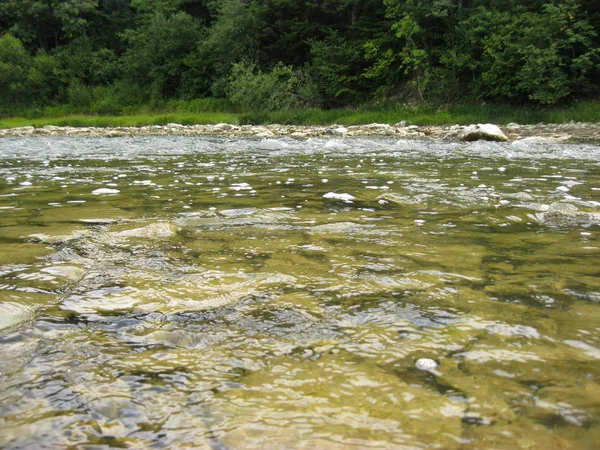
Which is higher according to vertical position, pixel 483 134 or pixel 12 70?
pixel 12 70

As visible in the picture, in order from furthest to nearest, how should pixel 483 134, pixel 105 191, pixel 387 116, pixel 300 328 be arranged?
pixel 387 116
pixel 483 134
pixel 105 191
pixel 300 328

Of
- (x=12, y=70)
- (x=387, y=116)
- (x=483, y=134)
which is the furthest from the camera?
(x=12, y=70)

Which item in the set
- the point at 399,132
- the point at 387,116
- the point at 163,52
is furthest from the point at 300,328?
the point at 163,52

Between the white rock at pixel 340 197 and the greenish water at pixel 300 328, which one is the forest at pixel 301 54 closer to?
the white rock at pixel 340 197

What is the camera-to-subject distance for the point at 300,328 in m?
1.79

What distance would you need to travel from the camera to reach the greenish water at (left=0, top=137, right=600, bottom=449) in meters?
1.23

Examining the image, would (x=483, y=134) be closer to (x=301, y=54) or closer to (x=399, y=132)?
(x=399, y=132)

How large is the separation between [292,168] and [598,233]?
5074 mm

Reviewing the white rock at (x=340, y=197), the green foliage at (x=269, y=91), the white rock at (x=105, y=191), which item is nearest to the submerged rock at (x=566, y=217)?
the white rock at (x=340, y=197)

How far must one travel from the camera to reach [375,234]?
3186mm

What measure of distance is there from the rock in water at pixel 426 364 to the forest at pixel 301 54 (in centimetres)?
2118

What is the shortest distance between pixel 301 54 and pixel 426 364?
112ft

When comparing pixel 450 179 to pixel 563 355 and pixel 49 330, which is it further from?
pixel 49 330

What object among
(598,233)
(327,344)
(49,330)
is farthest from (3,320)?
(598,233)
